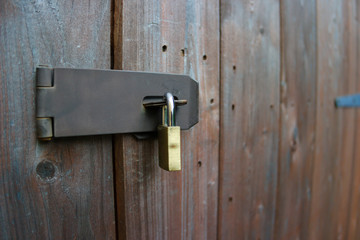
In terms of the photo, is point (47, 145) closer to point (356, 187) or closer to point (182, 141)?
point (182, 141)

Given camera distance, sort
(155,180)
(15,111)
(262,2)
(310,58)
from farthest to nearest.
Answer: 1. (310,58)
2. (262,2)
3. (155,180)
4. (15,111)

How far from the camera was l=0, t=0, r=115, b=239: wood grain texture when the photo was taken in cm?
30

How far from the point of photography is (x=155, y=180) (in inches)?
16.0

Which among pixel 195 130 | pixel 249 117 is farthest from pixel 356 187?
pixel 195 130

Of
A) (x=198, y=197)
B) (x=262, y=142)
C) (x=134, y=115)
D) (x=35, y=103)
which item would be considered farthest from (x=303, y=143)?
(x=35, y=103)

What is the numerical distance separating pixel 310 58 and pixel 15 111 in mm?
764

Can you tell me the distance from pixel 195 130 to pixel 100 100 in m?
0.20

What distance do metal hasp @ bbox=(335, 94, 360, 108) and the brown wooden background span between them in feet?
0.10

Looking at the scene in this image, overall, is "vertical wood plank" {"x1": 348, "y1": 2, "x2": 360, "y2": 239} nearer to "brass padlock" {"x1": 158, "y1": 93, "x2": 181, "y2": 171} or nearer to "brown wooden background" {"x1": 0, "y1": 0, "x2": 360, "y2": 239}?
"brown wooden background" {"x1": 0, "y1": 0, "x2": 360, "y2": 239}

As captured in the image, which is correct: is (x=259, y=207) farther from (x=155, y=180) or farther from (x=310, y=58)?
(x=310, y=58)

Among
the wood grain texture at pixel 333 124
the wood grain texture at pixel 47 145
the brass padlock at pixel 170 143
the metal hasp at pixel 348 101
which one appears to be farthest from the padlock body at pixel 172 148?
the metal hasp at pixel 348 101

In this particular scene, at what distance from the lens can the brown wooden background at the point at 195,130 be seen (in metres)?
0.31

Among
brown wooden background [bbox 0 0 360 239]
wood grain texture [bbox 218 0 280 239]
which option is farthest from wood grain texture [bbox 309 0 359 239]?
wood grain texture [bbox 218 0 280 239]

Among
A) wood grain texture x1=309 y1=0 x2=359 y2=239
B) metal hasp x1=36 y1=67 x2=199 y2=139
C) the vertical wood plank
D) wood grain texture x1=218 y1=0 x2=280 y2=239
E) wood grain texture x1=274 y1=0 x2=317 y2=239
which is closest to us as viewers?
metal hasp x1=36 y1=67 x2=199 y2=139
